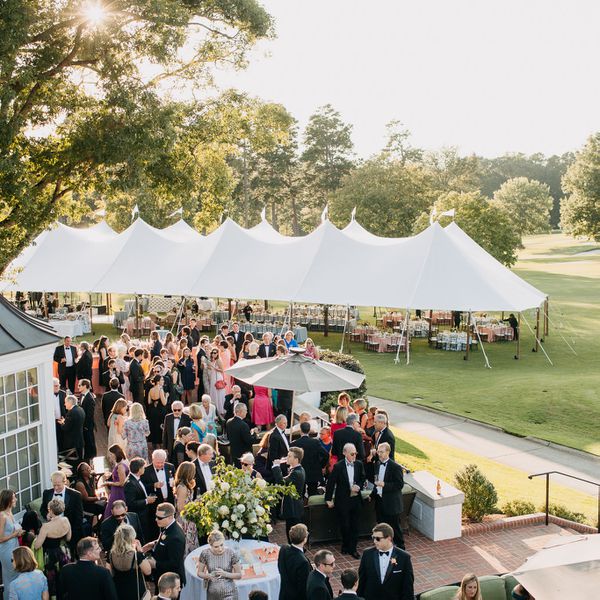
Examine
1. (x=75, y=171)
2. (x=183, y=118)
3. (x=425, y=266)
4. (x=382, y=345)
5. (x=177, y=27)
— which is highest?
(x=177, y=27)

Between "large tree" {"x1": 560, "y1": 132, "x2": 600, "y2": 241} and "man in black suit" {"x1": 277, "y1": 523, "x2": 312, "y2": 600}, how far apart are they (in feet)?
196

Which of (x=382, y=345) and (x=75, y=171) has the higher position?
(x=75, y=171)

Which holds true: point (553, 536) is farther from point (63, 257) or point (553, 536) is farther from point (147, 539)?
point (63, 257)

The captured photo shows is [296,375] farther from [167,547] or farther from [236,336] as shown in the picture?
[236,336]

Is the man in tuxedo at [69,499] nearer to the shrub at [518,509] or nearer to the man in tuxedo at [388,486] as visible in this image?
the man in tuxedo at [388,486]

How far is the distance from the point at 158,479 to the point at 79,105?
1266cm

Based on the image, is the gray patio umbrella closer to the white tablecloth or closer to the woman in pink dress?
the woman in pink dress

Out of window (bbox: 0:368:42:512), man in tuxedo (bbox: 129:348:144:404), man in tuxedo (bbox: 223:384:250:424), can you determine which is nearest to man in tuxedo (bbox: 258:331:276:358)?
man in tuxedo (bbox: 129:348:144:404)

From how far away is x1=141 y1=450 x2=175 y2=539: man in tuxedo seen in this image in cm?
781

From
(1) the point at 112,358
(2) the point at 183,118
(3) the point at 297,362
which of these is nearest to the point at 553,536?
(3) the point at 297,362

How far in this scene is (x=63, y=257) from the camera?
27125 mm

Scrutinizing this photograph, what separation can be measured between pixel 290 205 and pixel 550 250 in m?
33.7

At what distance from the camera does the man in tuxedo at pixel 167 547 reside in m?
6.28

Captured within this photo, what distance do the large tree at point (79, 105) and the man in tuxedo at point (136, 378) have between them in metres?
4.59
